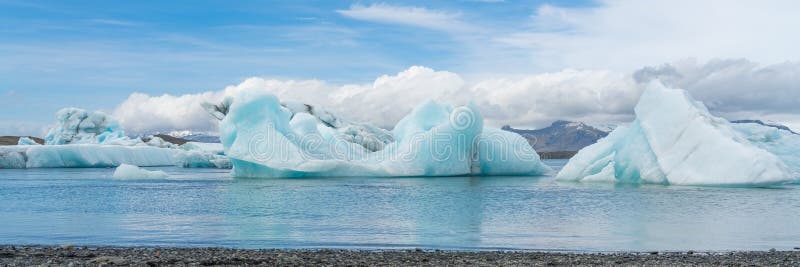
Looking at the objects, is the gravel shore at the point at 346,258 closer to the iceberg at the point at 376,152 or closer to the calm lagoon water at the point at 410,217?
the calm lagoon water at the point at 410,217

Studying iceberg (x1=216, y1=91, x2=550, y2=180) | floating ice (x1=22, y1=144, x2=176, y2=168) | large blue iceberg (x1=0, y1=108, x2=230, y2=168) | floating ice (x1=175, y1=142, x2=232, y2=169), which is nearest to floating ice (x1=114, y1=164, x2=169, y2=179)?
iceberg (x1=216, y1=91, x2=550, y2=180)

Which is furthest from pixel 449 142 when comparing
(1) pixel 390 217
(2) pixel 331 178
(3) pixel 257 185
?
(1) pixel 390 217

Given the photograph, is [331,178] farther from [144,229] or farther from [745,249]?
[745,249]

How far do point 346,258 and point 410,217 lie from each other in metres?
6.62

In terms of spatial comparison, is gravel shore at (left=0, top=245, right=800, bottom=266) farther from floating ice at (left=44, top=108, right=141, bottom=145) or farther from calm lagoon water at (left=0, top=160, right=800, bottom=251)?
floating ice at (left=44, top=108, right=141, bottom=145)

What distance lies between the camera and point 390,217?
611 inches

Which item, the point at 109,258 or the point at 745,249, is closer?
the point at 109,258

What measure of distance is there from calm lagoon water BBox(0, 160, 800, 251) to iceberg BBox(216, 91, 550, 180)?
162 inches

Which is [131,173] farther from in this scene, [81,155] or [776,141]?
[776,141]

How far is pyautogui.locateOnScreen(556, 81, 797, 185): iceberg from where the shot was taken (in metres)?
21.6

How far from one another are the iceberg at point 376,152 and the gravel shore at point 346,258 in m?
18.7

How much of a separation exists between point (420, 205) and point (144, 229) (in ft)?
24.0

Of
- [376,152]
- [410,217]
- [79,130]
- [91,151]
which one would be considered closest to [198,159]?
[91,151]

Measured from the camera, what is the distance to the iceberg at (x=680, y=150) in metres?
21.6
